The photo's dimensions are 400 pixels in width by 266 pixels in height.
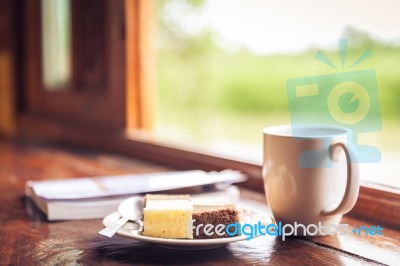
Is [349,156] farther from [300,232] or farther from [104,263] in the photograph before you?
[104,263]

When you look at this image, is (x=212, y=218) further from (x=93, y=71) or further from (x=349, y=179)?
(x=93, y=71)

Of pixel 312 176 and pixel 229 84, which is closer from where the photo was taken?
pixel 312 176

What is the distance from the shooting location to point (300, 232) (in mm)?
685

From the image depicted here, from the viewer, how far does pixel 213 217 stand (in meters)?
0.62

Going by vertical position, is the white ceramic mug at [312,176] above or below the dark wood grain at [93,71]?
below

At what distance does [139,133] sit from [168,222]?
0.83 metres

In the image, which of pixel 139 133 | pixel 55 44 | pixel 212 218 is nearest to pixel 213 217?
pixel 212 218

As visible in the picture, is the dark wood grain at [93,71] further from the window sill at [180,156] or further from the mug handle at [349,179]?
the mug handle at [349,179]

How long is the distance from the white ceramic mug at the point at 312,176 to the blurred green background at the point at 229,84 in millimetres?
3319

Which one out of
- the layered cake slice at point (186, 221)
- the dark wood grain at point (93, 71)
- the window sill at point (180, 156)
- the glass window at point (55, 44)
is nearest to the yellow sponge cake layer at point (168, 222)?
the layered cake slice at point (186, 221)

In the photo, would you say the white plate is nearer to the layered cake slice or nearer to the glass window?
the layered cake slice

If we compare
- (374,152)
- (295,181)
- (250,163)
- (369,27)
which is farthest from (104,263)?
(369,27)

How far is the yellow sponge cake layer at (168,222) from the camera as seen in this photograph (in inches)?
24.3

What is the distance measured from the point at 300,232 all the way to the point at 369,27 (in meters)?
0.61
